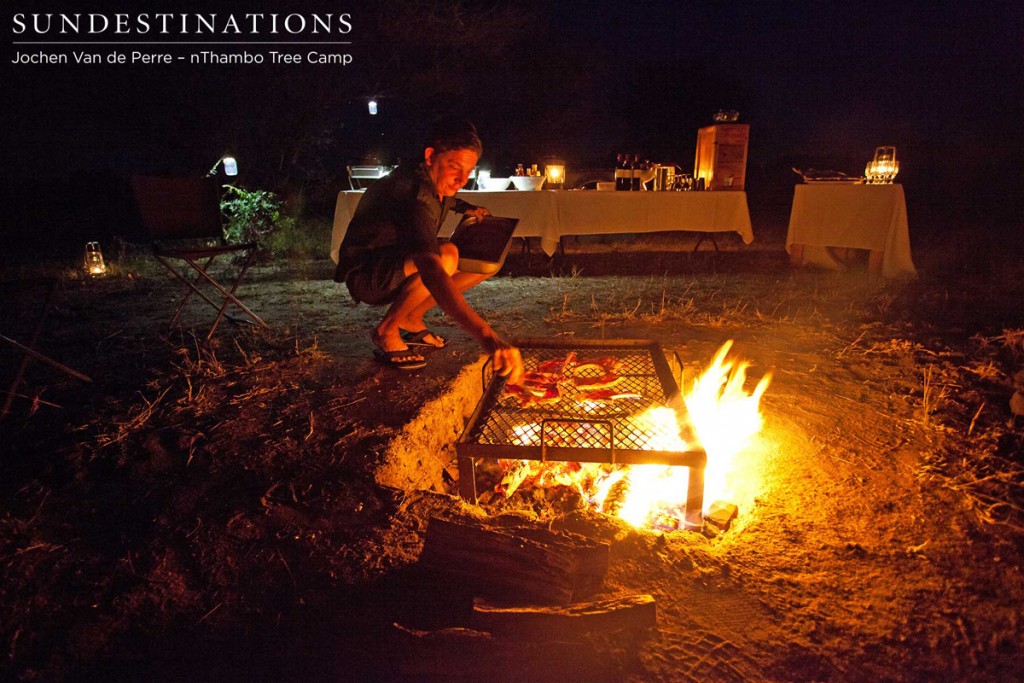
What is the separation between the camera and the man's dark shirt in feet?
7.16

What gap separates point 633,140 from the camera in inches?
853

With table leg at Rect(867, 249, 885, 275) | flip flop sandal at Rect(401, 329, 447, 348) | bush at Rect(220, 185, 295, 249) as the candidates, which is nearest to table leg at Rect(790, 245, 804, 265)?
table leg at Rect(867, 249, 885, 275)

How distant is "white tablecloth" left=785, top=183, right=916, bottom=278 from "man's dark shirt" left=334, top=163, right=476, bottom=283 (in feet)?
13.3

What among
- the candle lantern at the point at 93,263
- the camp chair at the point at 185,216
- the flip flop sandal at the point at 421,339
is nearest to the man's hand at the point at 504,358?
the flip flop sandal at the point at 421,339

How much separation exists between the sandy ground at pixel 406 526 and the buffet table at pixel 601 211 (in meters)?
2.39

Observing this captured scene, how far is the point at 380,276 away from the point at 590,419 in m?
1.35

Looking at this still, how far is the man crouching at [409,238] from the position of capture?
7.21ft

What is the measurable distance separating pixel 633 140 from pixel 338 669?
893 inches

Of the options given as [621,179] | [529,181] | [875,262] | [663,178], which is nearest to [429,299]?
[529,181]

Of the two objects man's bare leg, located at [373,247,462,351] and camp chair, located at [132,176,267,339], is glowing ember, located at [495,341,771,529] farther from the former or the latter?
camp chair, located at [132,176,267,339]

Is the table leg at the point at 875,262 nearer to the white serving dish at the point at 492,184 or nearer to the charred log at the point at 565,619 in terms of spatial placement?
the white serving dish at the point at 492,184

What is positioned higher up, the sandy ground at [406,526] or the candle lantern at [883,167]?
the candle lantern at [883,167]

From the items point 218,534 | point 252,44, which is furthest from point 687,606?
point 252,44

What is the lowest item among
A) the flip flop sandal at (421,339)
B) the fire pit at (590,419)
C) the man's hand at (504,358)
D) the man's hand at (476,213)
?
the fire pit at (590,419)
